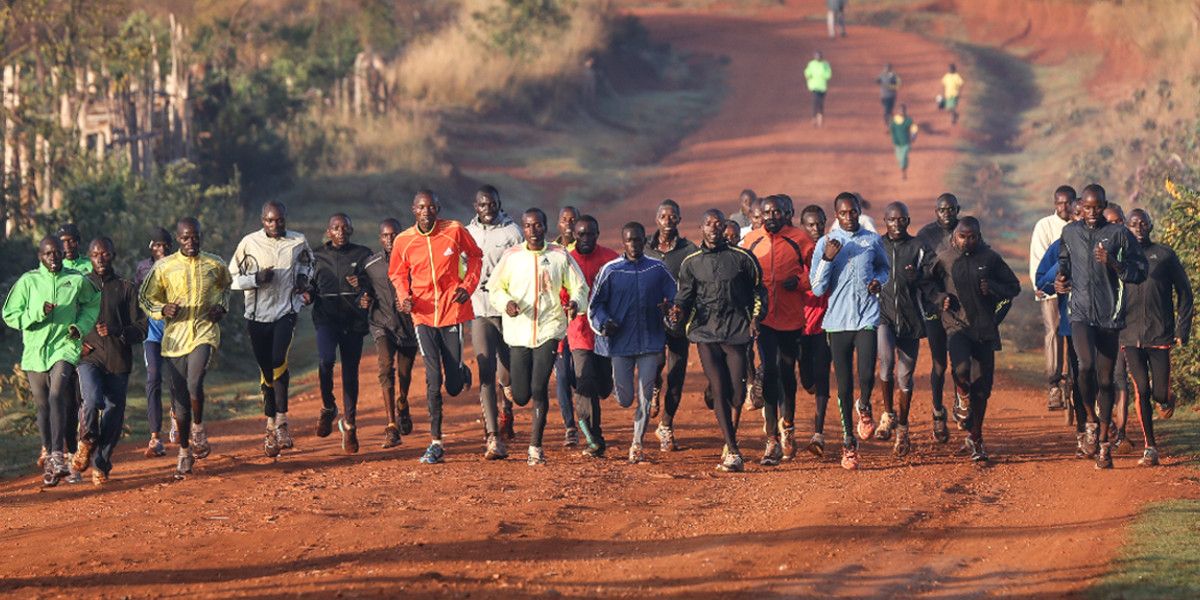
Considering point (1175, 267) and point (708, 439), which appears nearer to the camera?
point (1175, 267)

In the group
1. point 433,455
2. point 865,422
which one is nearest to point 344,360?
point 433,455

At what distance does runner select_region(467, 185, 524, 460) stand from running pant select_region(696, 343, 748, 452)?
58.5 inches

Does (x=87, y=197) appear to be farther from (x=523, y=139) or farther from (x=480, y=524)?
(x=523, y=139)

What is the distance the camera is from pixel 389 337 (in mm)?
13391

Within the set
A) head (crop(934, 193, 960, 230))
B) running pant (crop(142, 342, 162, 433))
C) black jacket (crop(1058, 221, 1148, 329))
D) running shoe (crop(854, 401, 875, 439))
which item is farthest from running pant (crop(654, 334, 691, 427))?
running pant (crop(142, 342, 162, 433))

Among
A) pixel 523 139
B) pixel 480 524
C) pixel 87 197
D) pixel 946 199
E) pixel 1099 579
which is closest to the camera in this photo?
pixel 1099 579

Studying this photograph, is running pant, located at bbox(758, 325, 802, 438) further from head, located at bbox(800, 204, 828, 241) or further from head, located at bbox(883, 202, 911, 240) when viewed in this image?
head, located at bbox(883, 202, 911, 240)

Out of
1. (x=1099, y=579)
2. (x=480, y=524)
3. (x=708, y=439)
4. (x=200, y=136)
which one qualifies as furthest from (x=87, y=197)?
(x=1099, y=579)

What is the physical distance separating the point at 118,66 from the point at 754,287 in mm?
16919

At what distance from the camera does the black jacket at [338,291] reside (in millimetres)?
13289

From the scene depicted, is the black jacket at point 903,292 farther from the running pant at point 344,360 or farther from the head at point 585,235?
the running pant at point 344,360

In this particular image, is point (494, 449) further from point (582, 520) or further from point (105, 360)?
point (105, 360)

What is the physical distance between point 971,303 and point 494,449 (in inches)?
137

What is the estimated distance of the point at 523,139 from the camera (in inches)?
1406
